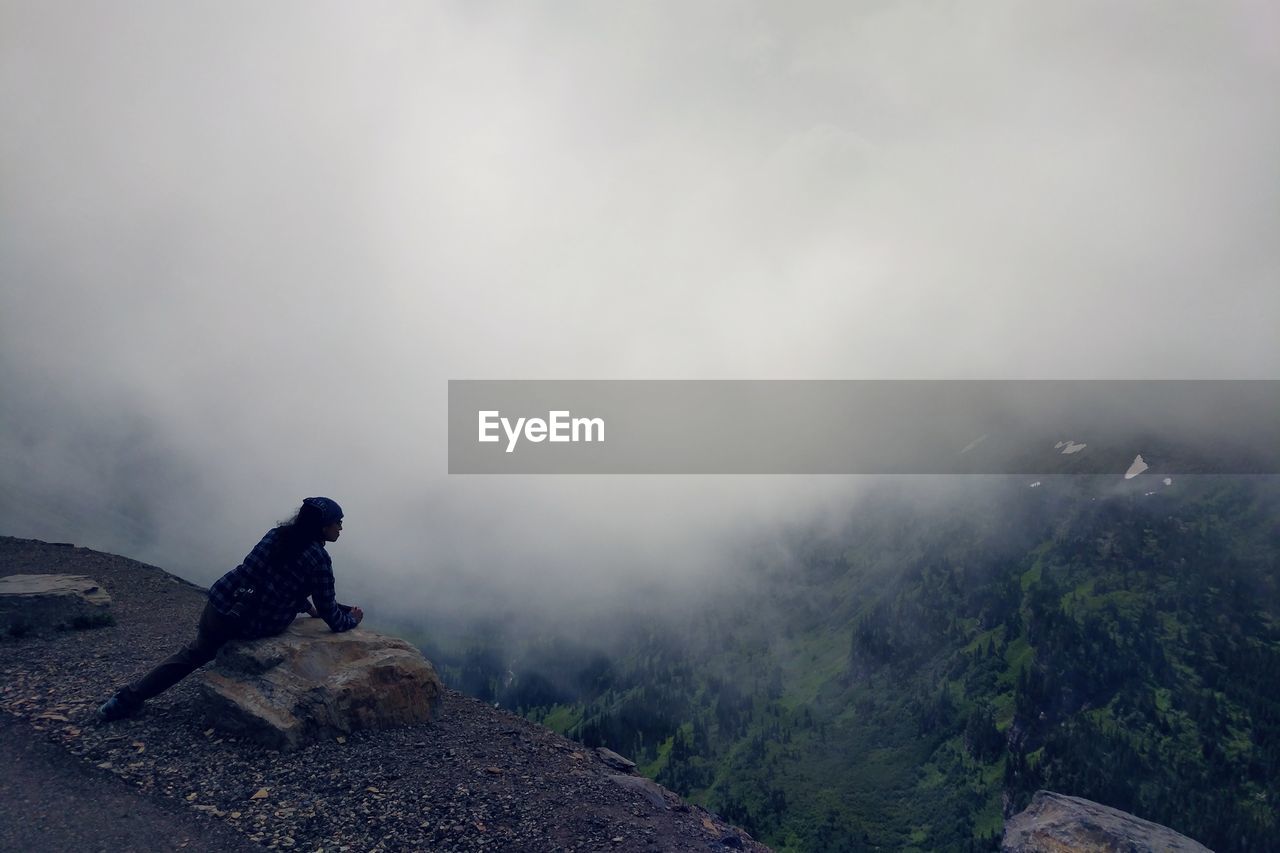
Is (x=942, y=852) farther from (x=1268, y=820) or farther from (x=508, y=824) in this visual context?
(x=508, y=824)

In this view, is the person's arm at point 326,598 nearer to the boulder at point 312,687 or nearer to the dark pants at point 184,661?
the boulder at point 312,687

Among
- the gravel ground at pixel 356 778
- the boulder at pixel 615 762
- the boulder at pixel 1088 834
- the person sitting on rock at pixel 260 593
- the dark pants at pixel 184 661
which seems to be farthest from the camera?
the boulder at pixel 1088 834

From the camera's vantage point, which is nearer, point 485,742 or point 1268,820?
point 485,742

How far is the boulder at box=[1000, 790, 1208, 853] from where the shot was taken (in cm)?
2391

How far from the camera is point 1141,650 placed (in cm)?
19612

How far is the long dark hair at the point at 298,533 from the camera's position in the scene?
1442cm

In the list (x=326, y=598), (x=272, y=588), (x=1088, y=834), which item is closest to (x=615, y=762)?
(x=326, y=598)

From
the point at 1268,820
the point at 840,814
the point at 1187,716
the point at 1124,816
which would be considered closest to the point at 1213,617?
the point at 1187,716

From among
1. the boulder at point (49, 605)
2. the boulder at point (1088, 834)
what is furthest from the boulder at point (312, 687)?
the boulder at point (1088, 834)

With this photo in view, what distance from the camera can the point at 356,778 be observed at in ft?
43.0

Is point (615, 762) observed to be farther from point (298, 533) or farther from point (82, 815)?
point (82, 815)

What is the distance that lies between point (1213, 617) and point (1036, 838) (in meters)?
224

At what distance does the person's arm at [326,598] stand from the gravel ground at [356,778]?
277 cm

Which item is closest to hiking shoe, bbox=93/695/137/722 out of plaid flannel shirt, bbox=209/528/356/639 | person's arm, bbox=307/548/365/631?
plaid flannel shirt, bbox=209/528/356/639
